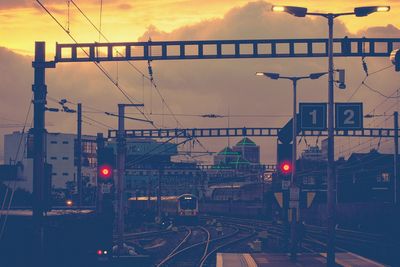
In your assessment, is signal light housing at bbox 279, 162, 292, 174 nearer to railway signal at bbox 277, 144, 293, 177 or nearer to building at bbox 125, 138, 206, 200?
railway signal at bbox 277, 144, 293, 177

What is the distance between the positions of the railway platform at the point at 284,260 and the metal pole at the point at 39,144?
10466mm

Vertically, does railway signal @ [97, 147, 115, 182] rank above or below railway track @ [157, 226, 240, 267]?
above

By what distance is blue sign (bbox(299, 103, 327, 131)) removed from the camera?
1223 inches

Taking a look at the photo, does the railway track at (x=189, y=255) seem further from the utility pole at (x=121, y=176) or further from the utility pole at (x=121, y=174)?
the utility pole at (x=121, y=174)

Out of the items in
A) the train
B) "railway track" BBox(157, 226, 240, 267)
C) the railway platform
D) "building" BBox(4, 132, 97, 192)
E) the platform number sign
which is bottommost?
"railway track" BBox(157, 226, 240, 267)

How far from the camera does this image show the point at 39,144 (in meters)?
29.0

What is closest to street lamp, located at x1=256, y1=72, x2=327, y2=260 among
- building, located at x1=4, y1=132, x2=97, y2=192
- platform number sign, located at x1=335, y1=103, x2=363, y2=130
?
platform number sign, located at x1=335, y1=103, x2=363, y2=130

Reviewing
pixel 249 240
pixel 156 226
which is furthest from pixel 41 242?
pixel 156 226

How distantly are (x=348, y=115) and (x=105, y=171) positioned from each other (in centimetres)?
1020

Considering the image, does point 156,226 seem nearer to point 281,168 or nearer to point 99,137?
point 99,137

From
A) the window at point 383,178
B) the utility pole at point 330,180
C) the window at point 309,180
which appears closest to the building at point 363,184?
the window at point 383,178

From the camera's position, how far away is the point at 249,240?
60094mm

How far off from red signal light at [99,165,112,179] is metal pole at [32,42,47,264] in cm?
307

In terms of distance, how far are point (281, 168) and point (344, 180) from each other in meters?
68.0
